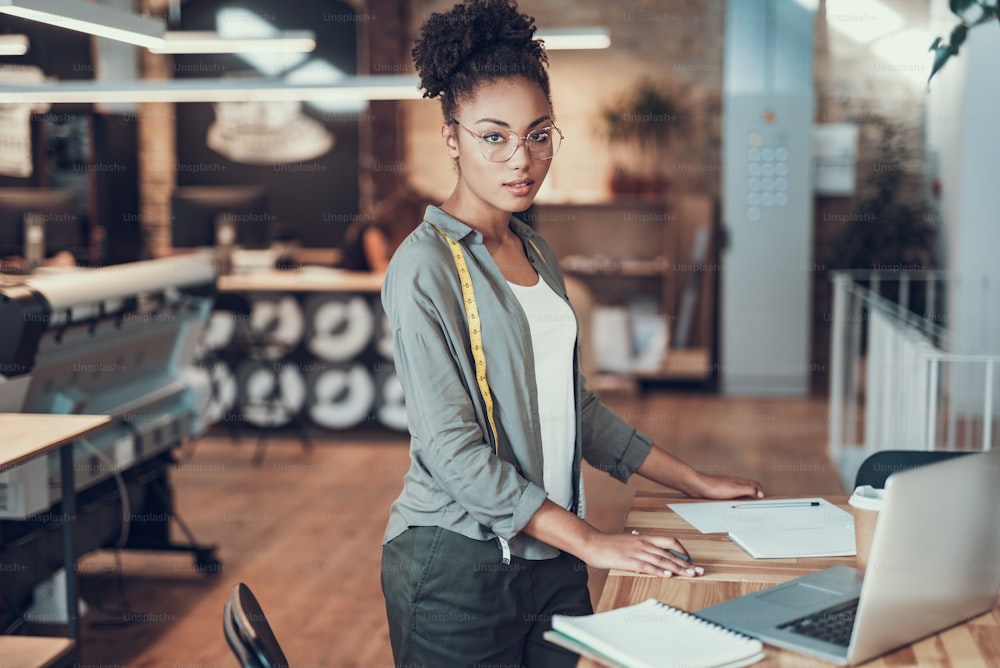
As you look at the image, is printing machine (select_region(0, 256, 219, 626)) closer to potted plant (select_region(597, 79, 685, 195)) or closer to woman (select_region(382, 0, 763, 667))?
woman (select_region(382, 0, 763, 667))

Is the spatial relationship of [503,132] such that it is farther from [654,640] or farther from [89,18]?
[89,18]

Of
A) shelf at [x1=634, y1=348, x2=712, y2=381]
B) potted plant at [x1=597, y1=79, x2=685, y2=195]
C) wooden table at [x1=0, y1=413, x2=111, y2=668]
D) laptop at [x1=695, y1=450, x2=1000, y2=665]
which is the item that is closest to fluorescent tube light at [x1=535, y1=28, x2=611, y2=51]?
wooden table at [x1=0, y1=413, x2=111, y2=668]

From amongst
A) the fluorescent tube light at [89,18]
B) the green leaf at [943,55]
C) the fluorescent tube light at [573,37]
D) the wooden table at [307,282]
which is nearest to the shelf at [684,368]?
the wooden table at [307,282]

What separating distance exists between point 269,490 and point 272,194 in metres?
4.40

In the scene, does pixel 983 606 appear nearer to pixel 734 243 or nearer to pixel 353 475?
pixel 353 475

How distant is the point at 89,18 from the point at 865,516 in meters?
2.21

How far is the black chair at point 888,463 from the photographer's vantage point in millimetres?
1876

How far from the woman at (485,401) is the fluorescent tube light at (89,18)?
1.26m

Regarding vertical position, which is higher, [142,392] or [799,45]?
[799,45]

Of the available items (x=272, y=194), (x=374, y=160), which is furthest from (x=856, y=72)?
(x=272, y=194)

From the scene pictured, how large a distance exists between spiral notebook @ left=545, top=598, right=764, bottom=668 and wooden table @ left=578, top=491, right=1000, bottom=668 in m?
0.02

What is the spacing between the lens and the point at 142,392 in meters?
3.90

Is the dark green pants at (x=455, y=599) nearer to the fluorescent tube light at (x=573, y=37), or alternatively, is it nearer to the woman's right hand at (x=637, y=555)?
the woman's right hand at (x=637, y=555)

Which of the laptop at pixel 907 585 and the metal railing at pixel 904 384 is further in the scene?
the metal railing at pixel 904 384
